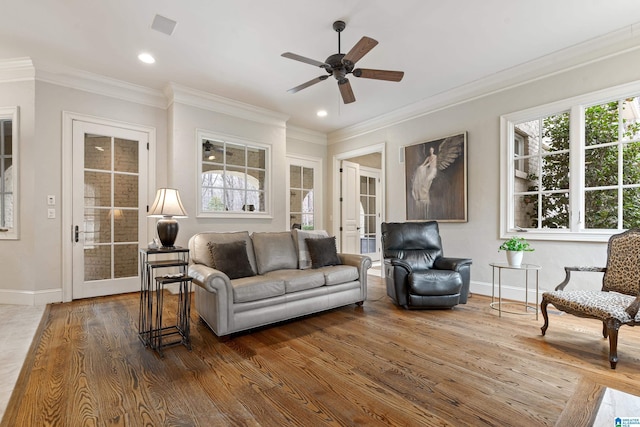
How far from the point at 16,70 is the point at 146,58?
5.26 feet

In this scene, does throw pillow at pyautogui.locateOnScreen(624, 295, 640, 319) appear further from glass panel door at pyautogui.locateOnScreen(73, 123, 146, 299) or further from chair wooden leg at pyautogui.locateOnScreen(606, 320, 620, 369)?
glass panel door at pyautogui.locateOnScreen(73, 123, 146, 299)

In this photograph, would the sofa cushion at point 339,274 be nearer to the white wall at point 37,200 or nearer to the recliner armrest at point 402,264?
the recliner armrest at point 402,264

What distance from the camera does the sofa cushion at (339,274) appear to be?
3402 mm

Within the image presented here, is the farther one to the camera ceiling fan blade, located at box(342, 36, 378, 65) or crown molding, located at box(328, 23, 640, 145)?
crown molding, located at box(328, 23, 640, 145)

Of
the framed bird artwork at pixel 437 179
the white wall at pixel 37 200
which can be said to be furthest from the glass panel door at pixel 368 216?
the white wall at pixel 37 200

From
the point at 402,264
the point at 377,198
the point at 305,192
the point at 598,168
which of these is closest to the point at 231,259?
the point at 402,264

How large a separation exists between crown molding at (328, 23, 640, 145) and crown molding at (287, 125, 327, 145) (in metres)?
1.36

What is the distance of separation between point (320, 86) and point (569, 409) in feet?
13.3

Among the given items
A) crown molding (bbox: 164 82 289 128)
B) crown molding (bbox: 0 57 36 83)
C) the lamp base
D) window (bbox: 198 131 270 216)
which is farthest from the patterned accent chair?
crown molding (bbox: 0 57 36 83)

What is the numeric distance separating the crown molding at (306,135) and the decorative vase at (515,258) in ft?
13.9

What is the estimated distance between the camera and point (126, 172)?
4305 millimetres

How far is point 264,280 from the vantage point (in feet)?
9.64

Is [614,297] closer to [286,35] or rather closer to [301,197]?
[286,35]

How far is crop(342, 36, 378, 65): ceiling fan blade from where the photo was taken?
243 centimetres
